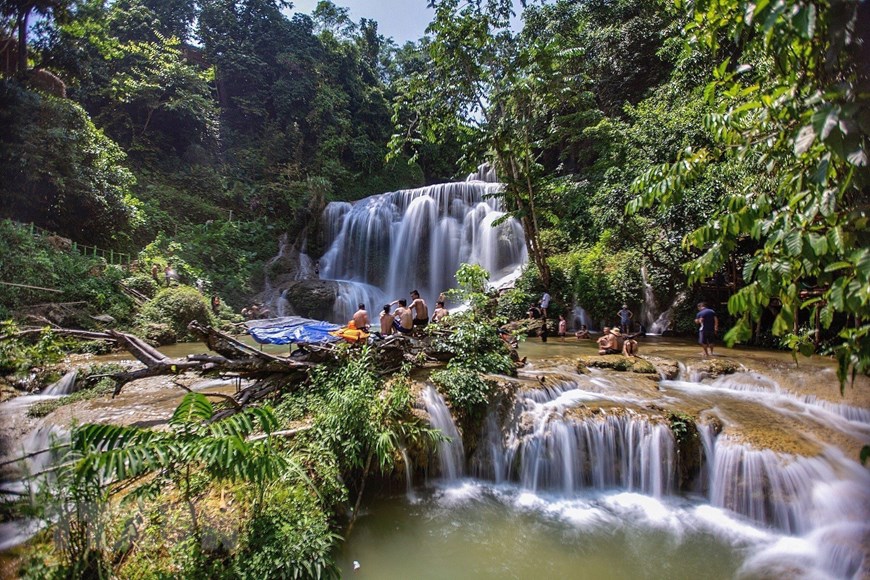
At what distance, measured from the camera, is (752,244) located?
12.5m

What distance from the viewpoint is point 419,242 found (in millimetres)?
22484

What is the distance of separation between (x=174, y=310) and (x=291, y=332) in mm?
9434

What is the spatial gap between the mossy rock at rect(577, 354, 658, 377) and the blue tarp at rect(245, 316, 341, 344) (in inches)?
205

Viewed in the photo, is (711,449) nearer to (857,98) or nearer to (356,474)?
(356,474)

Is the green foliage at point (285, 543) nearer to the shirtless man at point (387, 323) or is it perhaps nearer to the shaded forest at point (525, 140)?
the shaded forest at point (525, 140)

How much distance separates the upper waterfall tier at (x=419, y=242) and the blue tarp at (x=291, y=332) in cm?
1244

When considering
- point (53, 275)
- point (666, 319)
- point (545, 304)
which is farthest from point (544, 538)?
point (53, 275)

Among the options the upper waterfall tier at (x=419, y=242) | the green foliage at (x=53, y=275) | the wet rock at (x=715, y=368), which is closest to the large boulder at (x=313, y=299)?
the upper waterfall tier at (x=419, y=242)

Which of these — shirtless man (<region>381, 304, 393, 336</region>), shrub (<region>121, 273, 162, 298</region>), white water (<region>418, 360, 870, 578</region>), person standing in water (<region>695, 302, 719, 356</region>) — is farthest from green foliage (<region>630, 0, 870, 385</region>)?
shrub (<region>121, 273, 162, 298</region>)

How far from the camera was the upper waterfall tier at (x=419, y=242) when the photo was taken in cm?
Result: 2105

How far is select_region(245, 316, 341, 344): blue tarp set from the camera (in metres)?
7.00

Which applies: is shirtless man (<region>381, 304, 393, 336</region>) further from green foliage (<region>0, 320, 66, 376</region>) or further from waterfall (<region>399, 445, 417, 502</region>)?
green foliage (<region>0, 320, 66, 376</region>)

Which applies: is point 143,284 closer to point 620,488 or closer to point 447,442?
point 447,442

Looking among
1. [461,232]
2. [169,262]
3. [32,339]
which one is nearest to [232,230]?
[169,262]
